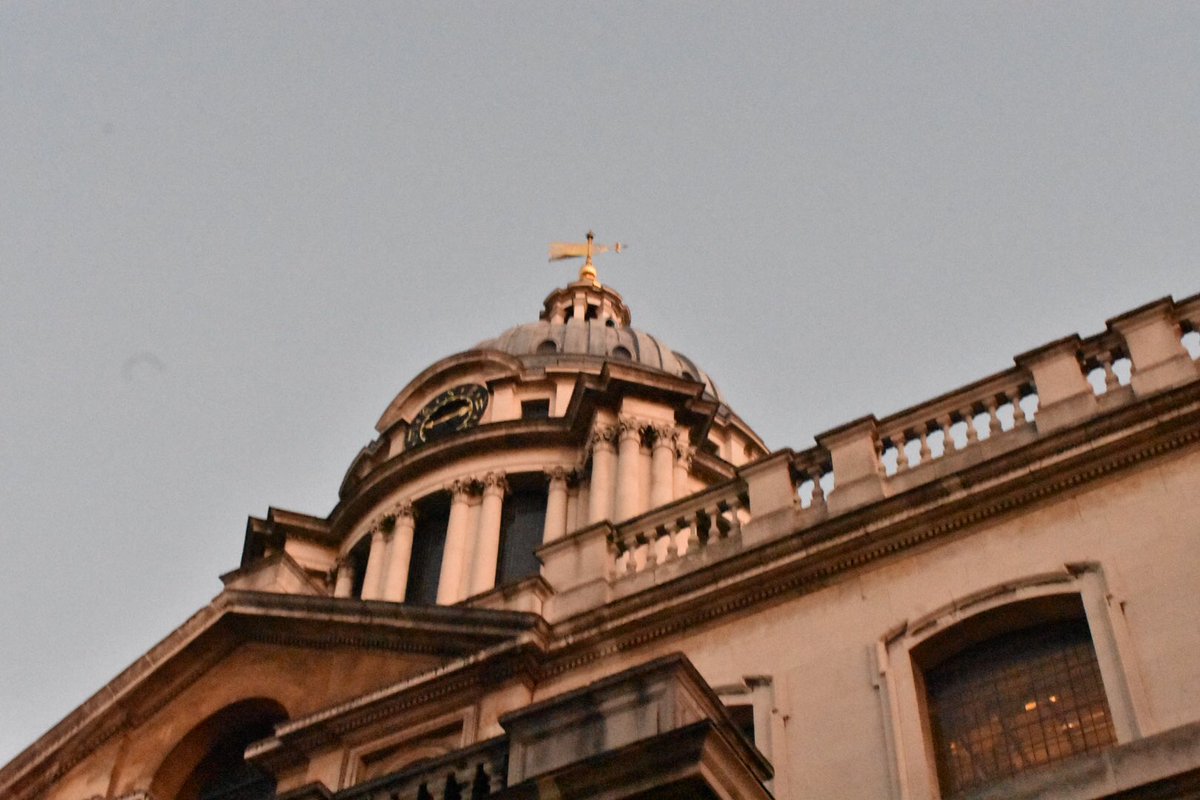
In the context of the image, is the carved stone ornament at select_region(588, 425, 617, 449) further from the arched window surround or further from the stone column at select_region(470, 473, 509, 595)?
the arched window surround

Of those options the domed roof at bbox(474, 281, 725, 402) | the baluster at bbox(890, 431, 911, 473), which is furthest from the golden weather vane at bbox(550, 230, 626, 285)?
the baluster at bbox(890, 431, 911, 473)

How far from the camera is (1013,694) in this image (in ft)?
49.4

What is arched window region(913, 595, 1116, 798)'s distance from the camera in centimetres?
1446

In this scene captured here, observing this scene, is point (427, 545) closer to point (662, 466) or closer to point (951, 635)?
point (662, 466)

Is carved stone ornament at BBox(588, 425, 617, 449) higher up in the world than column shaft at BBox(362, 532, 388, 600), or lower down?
higher up

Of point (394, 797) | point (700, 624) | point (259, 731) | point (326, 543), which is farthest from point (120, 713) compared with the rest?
point (326, 543)

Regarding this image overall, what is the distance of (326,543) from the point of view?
33656 millimetres

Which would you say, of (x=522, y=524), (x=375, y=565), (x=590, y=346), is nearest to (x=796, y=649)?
(x=522, y=524)

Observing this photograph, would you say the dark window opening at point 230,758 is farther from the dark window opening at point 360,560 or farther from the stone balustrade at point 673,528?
the dark window opening at point 360,560

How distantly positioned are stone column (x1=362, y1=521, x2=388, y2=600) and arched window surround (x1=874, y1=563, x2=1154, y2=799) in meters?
16.1

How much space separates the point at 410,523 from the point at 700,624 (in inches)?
594

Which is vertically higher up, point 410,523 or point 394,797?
point 410,523

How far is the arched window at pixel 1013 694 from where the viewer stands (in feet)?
47.4

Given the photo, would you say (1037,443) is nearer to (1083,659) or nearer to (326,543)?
(1083,659)
